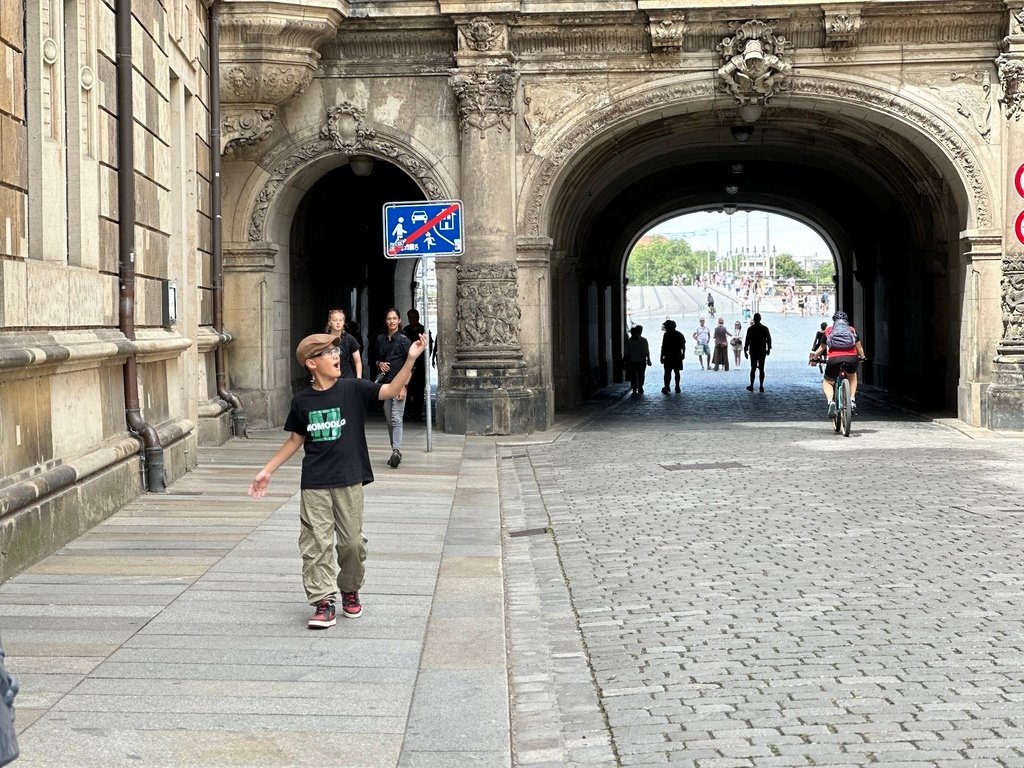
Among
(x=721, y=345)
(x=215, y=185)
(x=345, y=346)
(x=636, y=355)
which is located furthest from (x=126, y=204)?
(x=721, y=345)

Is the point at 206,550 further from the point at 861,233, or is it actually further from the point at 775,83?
the point at 861,233

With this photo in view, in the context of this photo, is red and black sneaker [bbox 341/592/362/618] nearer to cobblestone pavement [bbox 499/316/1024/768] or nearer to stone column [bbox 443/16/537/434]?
cobblestone pavement [bbox 499/316/1024/768]

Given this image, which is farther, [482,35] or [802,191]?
[802,191]

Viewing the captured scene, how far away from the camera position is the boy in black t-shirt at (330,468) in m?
7.26

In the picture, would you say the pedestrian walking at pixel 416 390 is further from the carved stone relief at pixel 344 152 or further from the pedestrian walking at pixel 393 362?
the pedestrian walking at pixel 393 362

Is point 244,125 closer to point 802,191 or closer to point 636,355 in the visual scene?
point 636,355

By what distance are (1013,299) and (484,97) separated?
23.6 feet

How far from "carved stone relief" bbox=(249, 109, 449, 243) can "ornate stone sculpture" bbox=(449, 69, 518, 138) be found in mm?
890

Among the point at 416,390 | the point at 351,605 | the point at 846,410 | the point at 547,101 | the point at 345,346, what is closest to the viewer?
the point at 351,605

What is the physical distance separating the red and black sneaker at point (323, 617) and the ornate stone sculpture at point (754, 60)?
14222 mm

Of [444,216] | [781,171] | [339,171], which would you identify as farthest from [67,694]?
[781,171]

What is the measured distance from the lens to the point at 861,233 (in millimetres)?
33844

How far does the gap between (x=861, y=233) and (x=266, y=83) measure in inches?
716

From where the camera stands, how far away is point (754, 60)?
19922 millimetres
